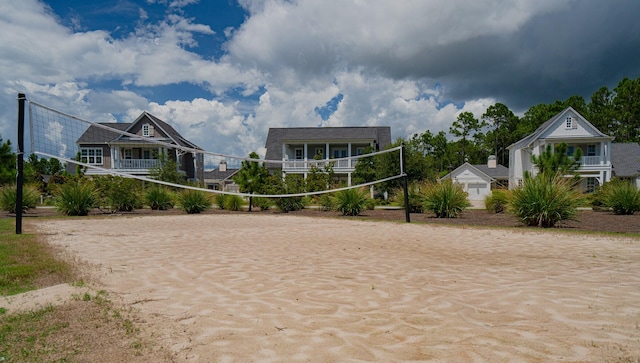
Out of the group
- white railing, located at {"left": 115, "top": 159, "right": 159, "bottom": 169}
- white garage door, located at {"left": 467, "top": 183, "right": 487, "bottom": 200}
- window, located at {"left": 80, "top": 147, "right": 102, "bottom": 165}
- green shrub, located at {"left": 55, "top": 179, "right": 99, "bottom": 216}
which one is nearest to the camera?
green shrub, located at {"left": 55, "top": 179, "right": 99, "bottom": 216}

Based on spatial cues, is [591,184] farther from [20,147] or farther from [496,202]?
[20,147]

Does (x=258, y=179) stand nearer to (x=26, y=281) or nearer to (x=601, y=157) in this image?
Answer: (x=26, y=281)

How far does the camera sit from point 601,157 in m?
35.8

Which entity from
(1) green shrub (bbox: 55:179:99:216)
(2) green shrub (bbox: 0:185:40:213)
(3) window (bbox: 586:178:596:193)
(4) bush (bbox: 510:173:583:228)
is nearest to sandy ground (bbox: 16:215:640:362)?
(4) bush (bbox: 510:173:583:228)

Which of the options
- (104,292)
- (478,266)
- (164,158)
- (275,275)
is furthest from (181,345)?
(164,158)

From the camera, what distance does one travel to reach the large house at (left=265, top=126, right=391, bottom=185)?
41375 mm

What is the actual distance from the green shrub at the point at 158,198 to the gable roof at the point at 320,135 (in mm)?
19460

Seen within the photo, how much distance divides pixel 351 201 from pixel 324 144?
80.8 feet

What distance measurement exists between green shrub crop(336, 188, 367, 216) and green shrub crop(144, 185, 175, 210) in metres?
10.1

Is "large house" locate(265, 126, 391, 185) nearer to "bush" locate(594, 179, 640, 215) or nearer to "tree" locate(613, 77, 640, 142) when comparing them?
"bush" locate(594, 179, 640, 215)

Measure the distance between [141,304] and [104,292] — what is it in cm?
67

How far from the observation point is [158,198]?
2305cm

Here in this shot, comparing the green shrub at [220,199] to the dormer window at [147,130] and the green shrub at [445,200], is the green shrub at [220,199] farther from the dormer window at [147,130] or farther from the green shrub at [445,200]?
the dormer window at [147,130]

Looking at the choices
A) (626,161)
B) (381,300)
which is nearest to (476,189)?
(626,161)
